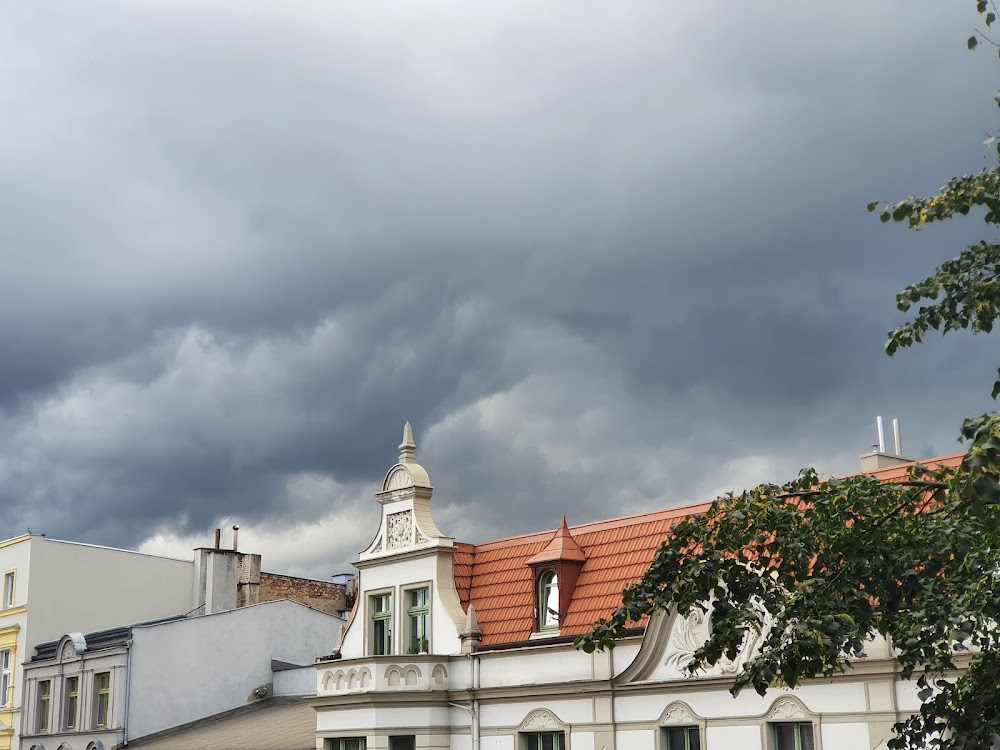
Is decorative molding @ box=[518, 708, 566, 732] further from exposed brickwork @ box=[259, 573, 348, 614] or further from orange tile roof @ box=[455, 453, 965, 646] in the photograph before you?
exposed brickwork @ box=[259, 573, 348, 614]

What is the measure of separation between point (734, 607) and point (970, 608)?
8.79 ft

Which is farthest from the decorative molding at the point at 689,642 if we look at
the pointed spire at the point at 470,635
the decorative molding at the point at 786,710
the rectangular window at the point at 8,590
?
the rectangular window at the point at 8,590

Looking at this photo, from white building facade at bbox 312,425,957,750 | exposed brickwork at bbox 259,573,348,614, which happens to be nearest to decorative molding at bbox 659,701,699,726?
white building facade at bbox 312,425,957,750

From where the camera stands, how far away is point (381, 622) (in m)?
31.1

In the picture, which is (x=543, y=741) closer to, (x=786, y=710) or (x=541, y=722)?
(x=541, y=722)

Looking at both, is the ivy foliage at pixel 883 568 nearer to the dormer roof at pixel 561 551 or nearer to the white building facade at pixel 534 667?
the white building facade at pixel 534 667

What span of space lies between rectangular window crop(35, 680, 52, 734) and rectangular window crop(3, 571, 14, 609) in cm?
441

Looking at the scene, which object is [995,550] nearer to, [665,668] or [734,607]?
[734,607]

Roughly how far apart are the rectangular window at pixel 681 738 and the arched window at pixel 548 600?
3.84m

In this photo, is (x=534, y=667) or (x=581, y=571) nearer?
(x=534, y=667)

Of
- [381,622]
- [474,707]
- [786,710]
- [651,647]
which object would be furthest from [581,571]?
[786,710]

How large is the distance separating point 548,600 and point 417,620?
148 inches

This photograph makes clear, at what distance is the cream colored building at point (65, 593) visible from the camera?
46.0 meters

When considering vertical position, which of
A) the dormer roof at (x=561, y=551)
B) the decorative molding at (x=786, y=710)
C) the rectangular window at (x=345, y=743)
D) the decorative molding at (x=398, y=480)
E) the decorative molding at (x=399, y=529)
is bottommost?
the rectangular window at (x=345, y=743)
